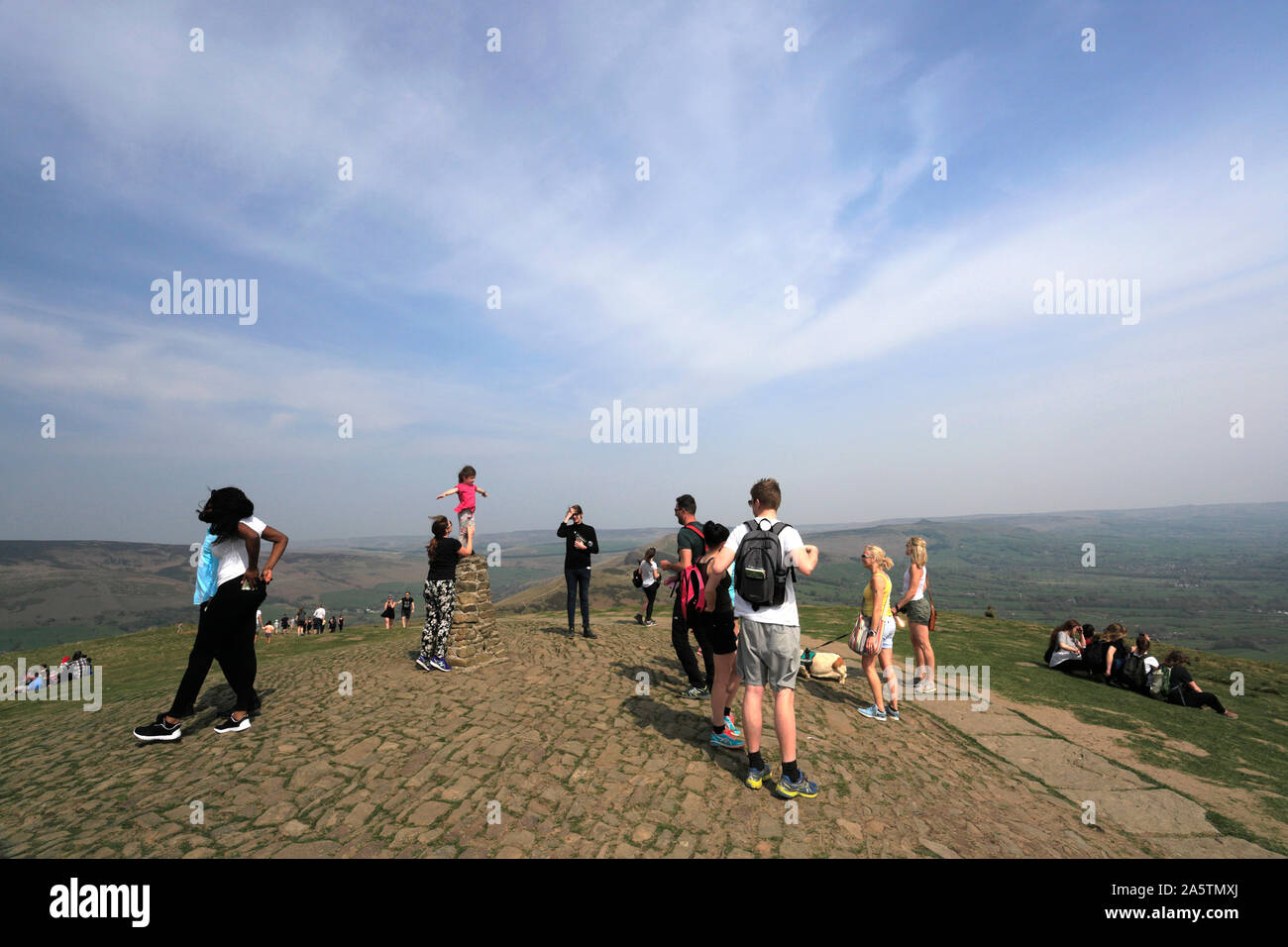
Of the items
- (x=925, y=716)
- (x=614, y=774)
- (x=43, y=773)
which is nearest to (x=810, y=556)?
(x=614, y=774)

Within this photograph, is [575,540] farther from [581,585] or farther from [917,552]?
[917,552]

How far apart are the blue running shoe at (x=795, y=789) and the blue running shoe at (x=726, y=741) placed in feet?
3.14

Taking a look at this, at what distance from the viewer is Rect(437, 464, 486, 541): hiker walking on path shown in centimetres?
950

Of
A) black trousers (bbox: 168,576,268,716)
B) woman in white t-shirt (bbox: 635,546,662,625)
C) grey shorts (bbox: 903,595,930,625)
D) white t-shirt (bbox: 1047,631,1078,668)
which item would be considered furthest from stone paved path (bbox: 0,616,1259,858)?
white t-shirt (bbox: 1047,631,1078,668)

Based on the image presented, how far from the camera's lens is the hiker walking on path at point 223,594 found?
5.83 m

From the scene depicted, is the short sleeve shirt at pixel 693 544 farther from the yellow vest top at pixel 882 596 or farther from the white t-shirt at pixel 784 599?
the yellow vest top at pixel 882 596

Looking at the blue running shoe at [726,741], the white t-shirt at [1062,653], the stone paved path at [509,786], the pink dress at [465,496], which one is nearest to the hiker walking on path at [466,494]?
the pink dress at [465,496]

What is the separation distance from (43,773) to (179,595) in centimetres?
23300

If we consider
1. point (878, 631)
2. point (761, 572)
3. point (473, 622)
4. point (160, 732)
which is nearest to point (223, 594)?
point (160, 732)

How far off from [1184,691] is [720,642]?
9.91 meters

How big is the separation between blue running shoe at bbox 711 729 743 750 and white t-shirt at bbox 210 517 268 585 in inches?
240

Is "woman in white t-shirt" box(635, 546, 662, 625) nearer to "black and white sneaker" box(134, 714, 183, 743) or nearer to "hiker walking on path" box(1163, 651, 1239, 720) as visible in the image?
"black and white sneaker" box(134, 714, 183, 743)
